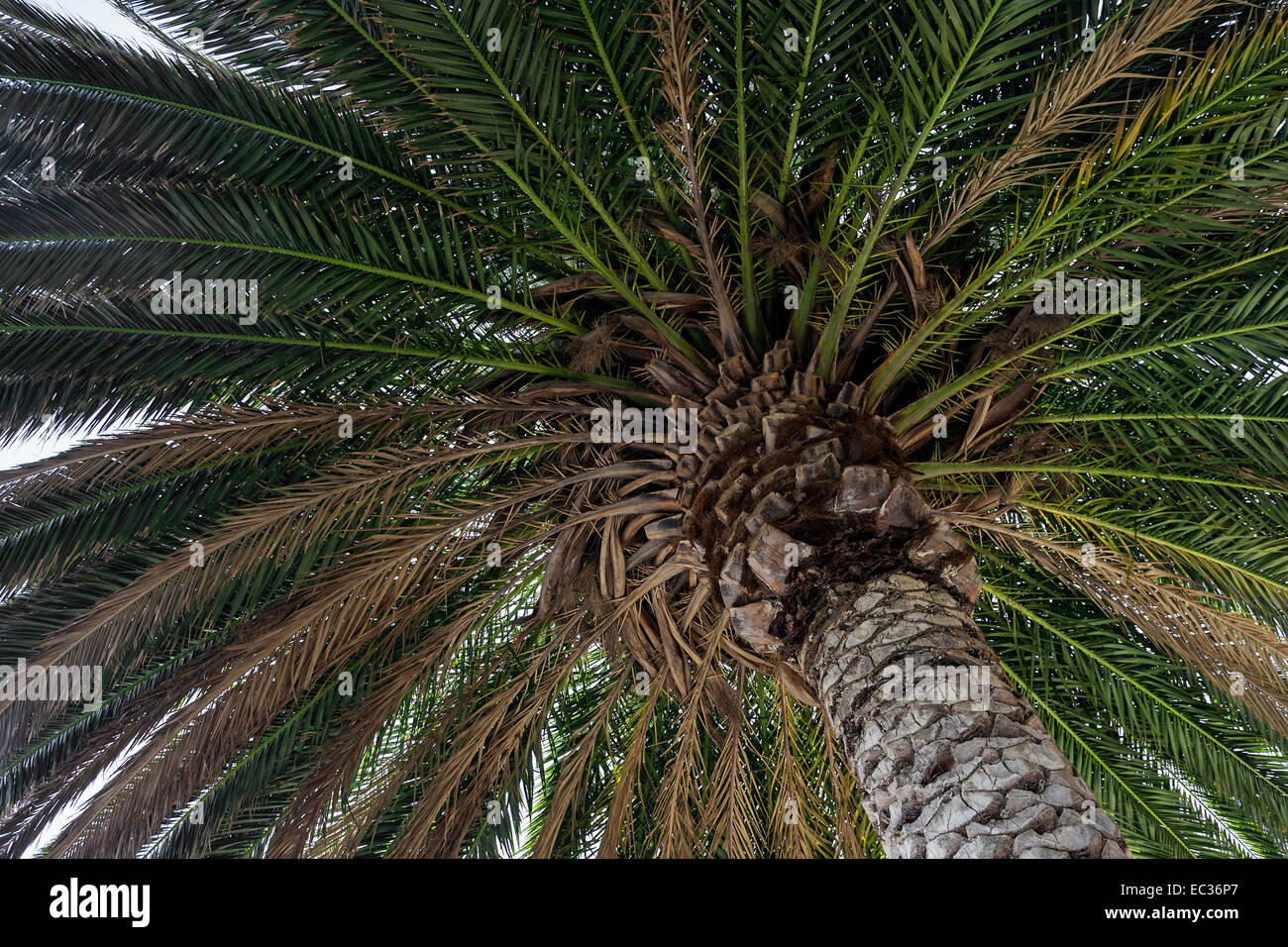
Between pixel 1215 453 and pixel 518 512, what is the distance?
11.3 ft

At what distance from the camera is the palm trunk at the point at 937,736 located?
2.71 m

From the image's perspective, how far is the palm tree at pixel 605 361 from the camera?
3.90m

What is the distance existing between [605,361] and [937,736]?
2.42 m

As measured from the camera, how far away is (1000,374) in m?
4.44

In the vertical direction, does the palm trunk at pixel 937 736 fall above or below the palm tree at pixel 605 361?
below

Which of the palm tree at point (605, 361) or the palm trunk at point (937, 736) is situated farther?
the palm tree at point (605, 361)

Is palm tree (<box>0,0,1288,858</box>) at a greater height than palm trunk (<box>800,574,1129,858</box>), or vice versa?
palm tree (<box>0,0,1288,858</box>)

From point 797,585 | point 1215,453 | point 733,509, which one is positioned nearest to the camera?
point 797,585

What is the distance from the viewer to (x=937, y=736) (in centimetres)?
302

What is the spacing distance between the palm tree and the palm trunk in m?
0.07

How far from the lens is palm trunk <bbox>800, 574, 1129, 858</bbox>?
8.90 ft

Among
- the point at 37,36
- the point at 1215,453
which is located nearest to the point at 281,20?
the point at 37,36

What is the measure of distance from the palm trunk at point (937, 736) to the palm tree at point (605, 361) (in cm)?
7

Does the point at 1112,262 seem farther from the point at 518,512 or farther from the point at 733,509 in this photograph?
the point at 518,512
